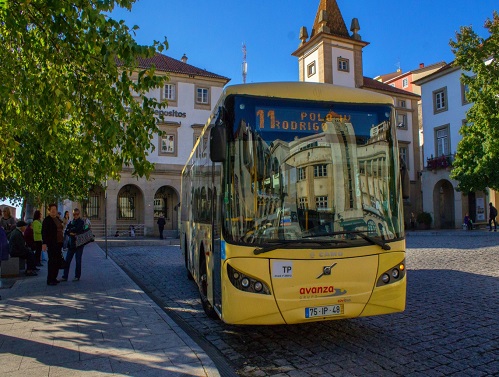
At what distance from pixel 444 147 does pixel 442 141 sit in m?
0.62

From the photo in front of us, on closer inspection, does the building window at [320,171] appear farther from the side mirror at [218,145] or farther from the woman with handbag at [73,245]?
the woman with handbag at [73,245]

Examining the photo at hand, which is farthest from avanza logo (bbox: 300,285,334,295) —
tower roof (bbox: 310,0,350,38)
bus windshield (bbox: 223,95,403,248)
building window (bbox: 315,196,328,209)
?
tower roof (bbox: 310,0,350,38)

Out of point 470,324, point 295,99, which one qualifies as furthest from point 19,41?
point 470,324

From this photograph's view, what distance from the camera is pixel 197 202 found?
8836 mm

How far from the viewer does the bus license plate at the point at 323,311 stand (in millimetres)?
5273

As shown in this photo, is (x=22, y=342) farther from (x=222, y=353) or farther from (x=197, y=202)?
(x=197, y=202)

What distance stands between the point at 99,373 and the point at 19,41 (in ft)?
16.0

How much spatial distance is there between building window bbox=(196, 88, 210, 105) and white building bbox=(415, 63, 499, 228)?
2005 cm

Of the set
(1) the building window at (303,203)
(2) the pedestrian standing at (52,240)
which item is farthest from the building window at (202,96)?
(1) the building window at (303,203)

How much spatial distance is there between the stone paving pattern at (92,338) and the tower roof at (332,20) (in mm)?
41840

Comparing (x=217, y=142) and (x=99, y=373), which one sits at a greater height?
(x=217, y=142)

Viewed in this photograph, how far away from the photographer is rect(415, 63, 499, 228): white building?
37.9 meters

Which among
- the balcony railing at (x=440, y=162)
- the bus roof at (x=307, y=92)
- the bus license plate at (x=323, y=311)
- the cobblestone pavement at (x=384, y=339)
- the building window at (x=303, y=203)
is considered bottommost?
the cobblestone pavement at (x=384, y=339)

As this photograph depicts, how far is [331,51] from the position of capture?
44.0 m
